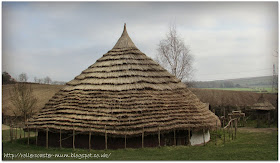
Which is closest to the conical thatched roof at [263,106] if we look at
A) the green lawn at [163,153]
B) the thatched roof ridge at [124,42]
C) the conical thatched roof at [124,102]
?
the conical thatched roof at [124,102]

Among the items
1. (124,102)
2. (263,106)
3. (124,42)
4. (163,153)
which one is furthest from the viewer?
(263,106)

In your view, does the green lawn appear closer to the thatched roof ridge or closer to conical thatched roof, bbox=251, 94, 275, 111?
the thatched roof ridge

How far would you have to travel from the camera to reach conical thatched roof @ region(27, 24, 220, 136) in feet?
51.7

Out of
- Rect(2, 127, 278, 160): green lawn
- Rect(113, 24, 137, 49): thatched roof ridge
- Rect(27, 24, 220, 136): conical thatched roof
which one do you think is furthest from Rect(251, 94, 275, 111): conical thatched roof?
Rect(2, 127, 278, 160): green lawn

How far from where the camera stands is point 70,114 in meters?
16.7

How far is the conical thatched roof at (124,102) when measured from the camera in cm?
1577

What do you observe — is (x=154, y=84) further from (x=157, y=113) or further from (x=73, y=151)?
(x=73, y=151)

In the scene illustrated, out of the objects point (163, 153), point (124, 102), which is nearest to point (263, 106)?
point (124, 102)

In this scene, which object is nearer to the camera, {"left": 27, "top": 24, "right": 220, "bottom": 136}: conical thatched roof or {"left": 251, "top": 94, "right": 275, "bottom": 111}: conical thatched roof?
{"left": 27, "top": 24, "right": 220, "bottom": 136}: conical thatched roof

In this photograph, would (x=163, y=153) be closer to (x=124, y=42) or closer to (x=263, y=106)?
(x=124, y=42)

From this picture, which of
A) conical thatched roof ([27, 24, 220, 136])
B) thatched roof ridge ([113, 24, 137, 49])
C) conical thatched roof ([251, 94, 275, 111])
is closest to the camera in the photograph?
conical thatched roof ([27, 24, 220, 136])

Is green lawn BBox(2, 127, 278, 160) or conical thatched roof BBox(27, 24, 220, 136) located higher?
conical thatched roof BBox(27, 24, 220, 136)

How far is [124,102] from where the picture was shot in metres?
16.6

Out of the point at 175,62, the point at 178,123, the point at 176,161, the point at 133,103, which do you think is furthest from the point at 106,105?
the point at 175,62
